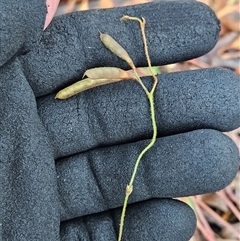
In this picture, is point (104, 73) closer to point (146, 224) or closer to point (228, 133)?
point (146, 224)

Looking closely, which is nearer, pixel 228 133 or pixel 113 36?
pixel 113 36

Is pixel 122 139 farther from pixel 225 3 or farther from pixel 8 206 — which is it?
pixel 225 3

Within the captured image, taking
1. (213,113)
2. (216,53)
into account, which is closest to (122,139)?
(213,113)

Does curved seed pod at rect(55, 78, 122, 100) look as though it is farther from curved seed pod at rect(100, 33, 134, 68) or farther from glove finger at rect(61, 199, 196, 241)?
glove finger at rect(61, 199, 196, 241)

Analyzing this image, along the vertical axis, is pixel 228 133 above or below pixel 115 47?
below

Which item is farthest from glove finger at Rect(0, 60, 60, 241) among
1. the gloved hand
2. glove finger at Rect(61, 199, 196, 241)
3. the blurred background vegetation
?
the blurred background vegetation

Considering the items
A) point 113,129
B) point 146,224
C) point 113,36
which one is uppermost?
point 113,36

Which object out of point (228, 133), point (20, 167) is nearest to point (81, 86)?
point (20, 167)
